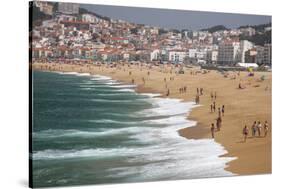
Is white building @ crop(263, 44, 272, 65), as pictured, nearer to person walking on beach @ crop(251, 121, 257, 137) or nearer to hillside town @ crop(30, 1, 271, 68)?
hillside town @ crop(30, 1, 271, 68)

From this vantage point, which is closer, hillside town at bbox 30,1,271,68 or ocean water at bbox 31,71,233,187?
ocean water at bbox 31,71,233,187

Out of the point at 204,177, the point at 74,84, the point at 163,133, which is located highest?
the point at 74,84

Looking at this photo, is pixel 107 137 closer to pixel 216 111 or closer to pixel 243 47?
pixel 216 111

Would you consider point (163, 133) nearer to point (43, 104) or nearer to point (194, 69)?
point (194, 69)

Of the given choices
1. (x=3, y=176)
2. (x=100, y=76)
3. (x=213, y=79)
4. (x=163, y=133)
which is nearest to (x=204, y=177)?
(x=163, y=133)

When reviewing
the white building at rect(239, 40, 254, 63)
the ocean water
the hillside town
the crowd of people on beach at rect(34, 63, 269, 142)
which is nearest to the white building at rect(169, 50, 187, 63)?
the hillside town

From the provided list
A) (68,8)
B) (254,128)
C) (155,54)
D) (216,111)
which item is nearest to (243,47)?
(216,111)
